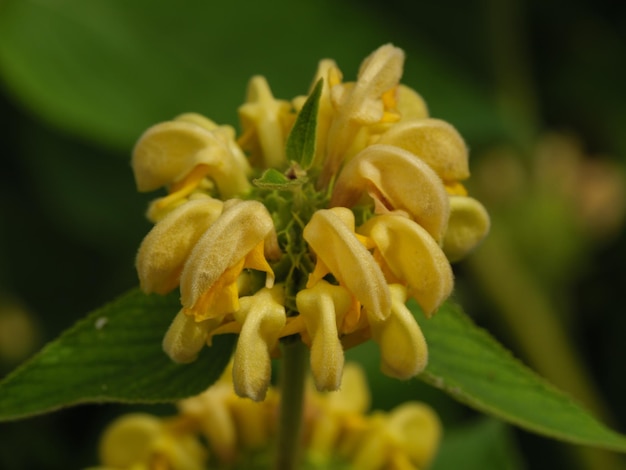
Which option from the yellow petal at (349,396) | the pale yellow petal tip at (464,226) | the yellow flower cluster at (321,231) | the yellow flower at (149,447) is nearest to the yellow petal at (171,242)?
the yellow flower cluster at (321,231)

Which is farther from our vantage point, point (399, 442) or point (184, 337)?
point (399, 442)

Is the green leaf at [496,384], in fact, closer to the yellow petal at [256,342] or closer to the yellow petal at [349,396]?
the yellow petal at [256,342]

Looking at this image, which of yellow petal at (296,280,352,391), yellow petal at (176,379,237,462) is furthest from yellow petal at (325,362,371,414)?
yellow petal at (296,280,352,391)

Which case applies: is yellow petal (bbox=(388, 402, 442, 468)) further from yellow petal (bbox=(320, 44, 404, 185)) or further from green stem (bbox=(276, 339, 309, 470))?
yellow petal (bbox=(320, 44, 404, 185))

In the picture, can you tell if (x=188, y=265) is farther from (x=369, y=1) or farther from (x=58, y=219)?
(x=369, y=1)

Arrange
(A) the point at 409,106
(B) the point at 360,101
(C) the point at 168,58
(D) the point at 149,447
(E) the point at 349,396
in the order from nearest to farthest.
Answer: (B) the point at 360,101 < (A) the point at 409,106 < (D) the point at 149,447 < (E) the point at 349,396 < (C) the point at 168,58

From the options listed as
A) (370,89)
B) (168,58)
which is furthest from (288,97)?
(370,89)

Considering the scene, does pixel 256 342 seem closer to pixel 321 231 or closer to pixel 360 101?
pixel 321 231
